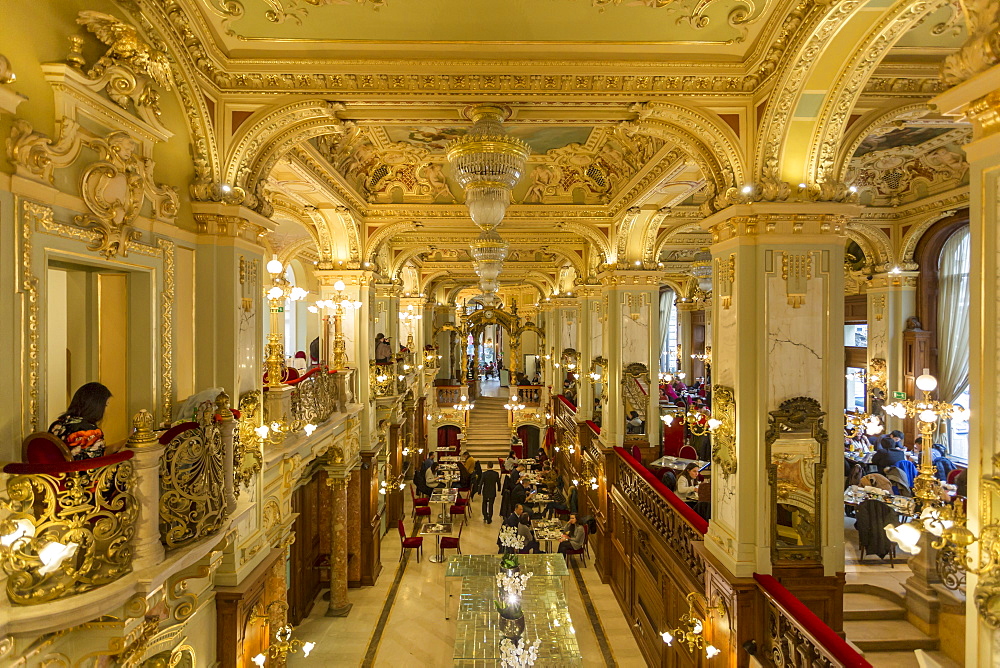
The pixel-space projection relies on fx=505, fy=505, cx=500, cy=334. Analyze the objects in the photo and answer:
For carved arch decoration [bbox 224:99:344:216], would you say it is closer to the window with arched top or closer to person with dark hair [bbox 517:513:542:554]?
person with dark hair [bbox 517:513:542:554]

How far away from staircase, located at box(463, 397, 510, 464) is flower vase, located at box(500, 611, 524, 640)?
13987 mm

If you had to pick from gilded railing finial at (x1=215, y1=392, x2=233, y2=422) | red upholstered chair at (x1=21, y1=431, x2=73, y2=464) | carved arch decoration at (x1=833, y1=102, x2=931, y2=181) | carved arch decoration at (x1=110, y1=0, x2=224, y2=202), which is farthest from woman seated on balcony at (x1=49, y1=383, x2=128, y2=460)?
carved arch decoration at (x1=833, y1=102, x2=931, y2=181)

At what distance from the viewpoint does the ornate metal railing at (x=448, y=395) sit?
23188mm

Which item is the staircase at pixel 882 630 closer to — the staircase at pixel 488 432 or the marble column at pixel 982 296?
the marble column at pixel 982 296

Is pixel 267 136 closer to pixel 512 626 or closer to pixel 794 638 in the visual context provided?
pixel 794 638

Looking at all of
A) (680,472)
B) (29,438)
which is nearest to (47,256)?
(29,438)

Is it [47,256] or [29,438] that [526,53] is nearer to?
[47,256]

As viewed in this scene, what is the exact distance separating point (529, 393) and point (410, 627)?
49.6 feet

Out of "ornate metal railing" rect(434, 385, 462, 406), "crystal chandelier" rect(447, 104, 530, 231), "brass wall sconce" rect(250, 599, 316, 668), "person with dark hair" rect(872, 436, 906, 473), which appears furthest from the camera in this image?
"ornate metal railing" rect(434, 385, 462, 406)

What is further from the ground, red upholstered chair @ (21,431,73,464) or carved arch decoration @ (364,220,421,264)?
carved arch decoration @ (364,220,421,264)

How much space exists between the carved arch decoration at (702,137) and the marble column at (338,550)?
798cm

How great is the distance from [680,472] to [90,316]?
369 inches

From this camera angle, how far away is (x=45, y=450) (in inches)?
115

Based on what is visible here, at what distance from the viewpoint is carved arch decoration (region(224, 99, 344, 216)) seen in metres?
5.05
